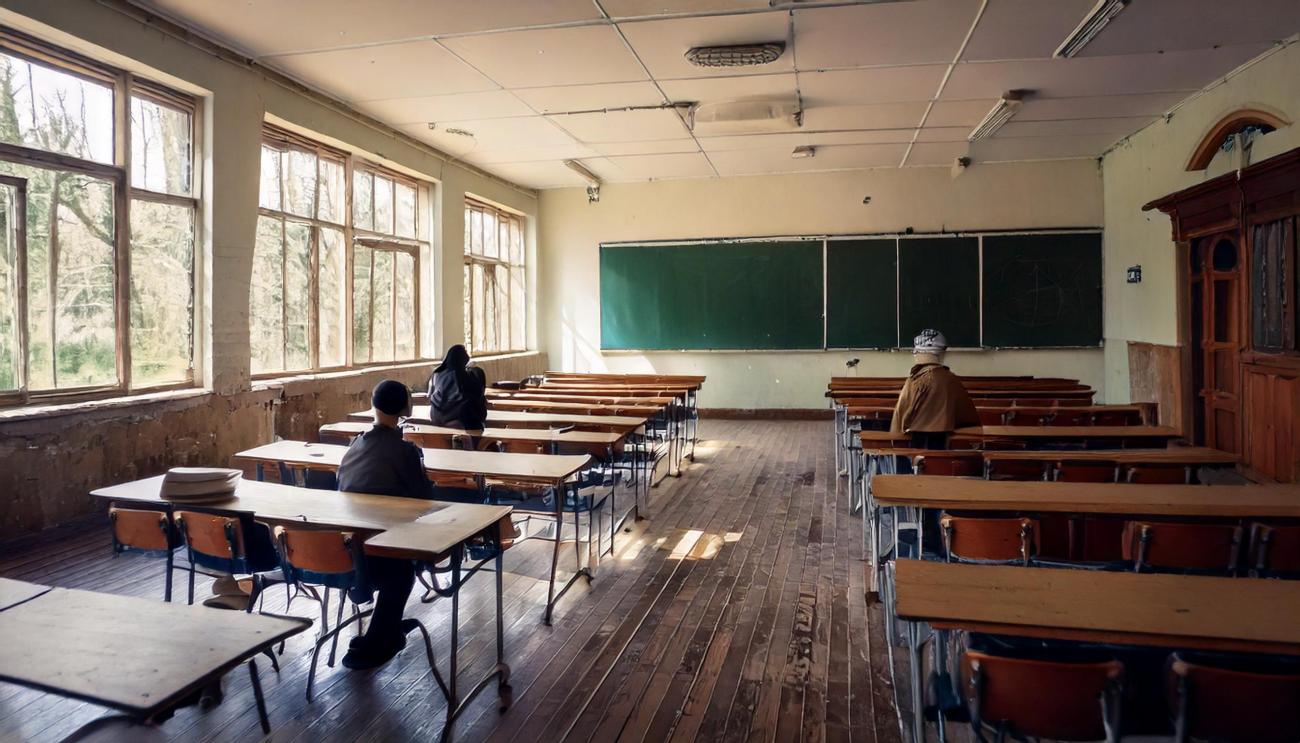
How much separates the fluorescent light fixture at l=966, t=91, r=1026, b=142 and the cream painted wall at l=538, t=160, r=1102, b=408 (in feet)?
5.87

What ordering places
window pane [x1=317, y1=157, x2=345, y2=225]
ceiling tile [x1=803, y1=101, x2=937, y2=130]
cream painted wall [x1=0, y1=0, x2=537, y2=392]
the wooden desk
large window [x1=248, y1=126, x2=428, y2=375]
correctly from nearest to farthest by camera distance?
the wooden desk
cream painted wall [x1=0, y1=0, x2=537, y2=392]
large window [x1=248, y1=126, x2=428, y2=375]
window pane [x1=317, y1=157, x2=345, y2=225]
ceiling tile [x1=803, y1=101, x2=937, y2=130]

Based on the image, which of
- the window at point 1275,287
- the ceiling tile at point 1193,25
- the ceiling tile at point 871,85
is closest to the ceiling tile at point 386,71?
the ceiling tile at point 871,85

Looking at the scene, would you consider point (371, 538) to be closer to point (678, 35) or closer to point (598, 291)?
point (678, 35)

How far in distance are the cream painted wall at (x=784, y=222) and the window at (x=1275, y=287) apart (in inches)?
174

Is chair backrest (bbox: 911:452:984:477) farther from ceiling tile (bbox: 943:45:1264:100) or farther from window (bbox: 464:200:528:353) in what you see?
window (bbox: 464:200:528:353)

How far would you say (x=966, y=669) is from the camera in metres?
1.70

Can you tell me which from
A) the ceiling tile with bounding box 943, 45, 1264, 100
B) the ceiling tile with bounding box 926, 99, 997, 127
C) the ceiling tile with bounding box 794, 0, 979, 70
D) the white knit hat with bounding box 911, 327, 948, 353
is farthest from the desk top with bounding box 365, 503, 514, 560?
the ceiling tile with bounding box 926, 99, 997, 127

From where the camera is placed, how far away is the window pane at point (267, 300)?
641 cm

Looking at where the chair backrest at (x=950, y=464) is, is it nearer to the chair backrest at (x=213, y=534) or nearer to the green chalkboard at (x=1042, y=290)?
the chair backrest at (x=213, y=534)

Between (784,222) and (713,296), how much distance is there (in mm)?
1497

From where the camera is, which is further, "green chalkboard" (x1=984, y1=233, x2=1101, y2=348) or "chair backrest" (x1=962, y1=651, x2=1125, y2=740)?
"green chalkboard" (x1=984, y1=233, x2=1101, y2=348)

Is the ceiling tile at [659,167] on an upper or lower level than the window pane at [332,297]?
upper

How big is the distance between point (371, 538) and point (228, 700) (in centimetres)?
92

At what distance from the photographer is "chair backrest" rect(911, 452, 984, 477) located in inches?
142
